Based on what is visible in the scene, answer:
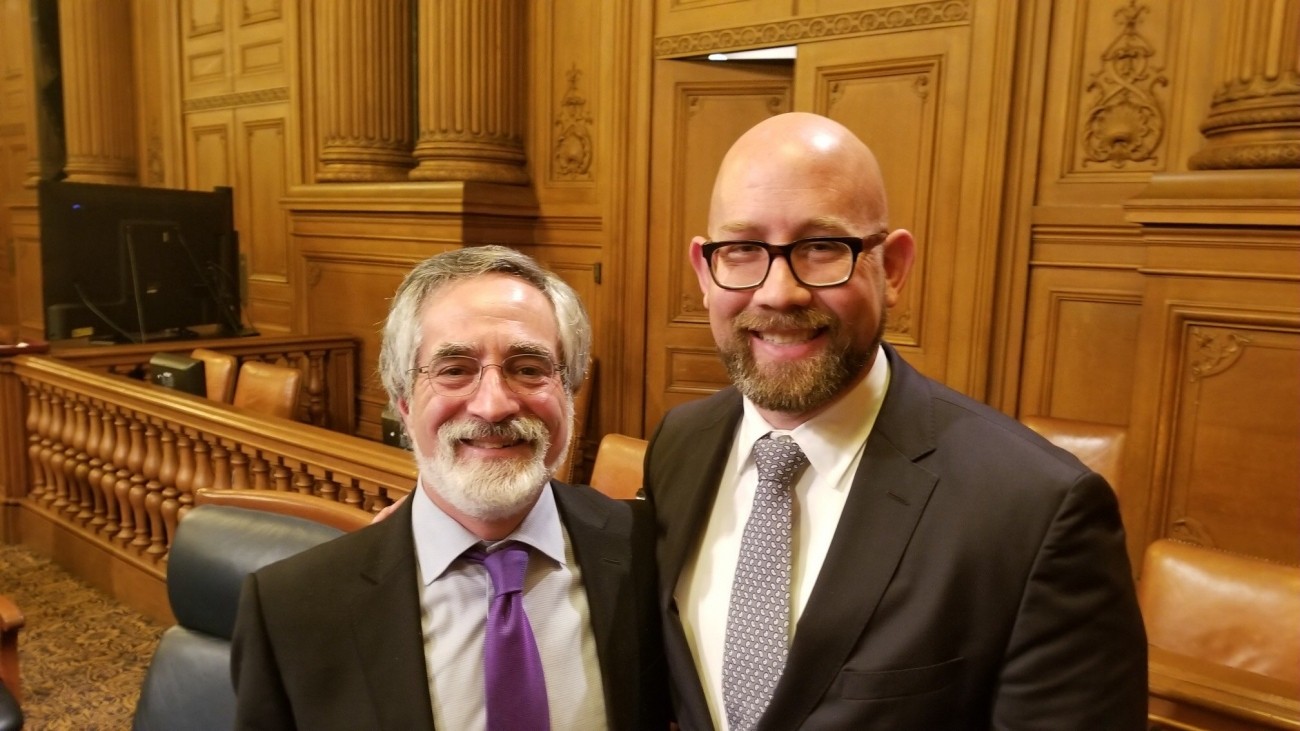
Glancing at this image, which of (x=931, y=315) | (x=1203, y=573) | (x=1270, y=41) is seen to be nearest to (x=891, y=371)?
(x=1203, y=573)

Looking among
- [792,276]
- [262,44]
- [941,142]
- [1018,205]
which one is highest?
[262,44]

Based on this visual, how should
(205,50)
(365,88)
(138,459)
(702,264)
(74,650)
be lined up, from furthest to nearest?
(205,50)
(365,88)
(138,459)
(74,650)
(702,264)

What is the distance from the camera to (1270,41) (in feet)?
8.68

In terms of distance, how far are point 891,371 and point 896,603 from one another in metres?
0.33

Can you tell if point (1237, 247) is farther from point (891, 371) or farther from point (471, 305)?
point (471, 305)

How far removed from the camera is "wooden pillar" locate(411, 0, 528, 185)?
4.66 metres

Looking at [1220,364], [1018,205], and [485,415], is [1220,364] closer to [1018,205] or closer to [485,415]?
[1018,205]

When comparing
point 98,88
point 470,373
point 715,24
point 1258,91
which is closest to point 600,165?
point 715,24

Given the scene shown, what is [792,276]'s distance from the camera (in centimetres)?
108

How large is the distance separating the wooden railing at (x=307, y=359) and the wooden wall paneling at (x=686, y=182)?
1967mm

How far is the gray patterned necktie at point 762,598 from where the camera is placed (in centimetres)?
108

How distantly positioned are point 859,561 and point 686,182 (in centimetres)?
360

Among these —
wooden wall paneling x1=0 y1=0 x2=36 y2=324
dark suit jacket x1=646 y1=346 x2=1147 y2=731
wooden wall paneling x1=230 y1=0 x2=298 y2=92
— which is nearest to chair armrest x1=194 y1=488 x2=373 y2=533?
dark suit jacket x1=646 y1=346 x2=1147 y2=731

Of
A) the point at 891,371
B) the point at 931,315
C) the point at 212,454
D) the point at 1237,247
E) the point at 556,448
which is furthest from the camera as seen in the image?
the point at 931,315
